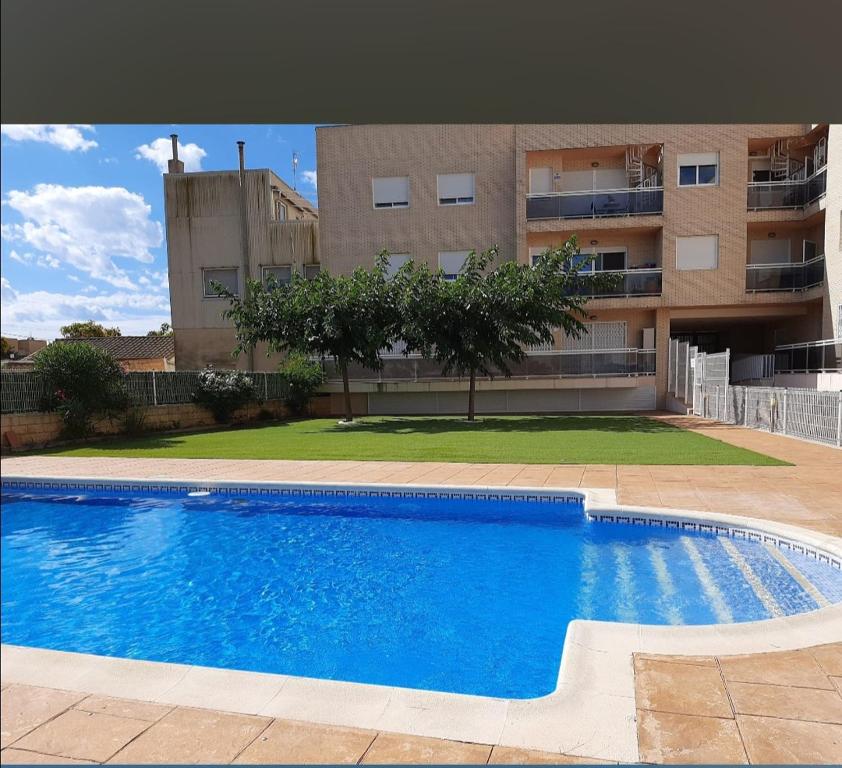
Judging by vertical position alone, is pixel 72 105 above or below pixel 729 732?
above

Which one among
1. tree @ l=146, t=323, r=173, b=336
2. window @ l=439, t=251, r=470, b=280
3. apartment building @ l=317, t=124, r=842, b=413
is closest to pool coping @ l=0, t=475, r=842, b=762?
apartment building @ l=317, t=124, r=842, b=413

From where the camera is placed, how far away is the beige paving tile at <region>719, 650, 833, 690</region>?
315 centimetres

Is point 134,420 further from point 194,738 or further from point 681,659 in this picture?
point 681,659

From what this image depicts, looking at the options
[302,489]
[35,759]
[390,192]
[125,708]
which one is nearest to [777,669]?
[125,708]

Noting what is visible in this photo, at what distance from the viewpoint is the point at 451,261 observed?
78.3ft

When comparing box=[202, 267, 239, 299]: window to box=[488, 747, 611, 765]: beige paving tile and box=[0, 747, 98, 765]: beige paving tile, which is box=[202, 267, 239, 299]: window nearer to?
box=[0, 747, 98, 765]: beige paving tile

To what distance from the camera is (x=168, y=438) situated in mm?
16359

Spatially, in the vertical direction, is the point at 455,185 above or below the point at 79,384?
above

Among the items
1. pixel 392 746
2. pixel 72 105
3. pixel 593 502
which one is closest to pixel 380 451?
pixel 593 502

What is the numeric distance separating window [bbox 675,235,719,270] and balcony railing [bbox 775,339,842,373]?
4075 millimetres

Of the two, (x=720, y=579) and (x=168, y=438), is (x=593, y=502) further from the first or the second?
(x=168, y=438)

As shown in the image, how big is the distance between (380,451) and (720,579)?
7975mm

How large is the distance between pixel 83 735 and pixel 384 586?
366 cm

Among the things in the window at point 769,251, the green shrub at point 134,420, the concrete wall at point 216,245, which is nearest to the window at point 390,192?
the concrete wall at point 216,245
